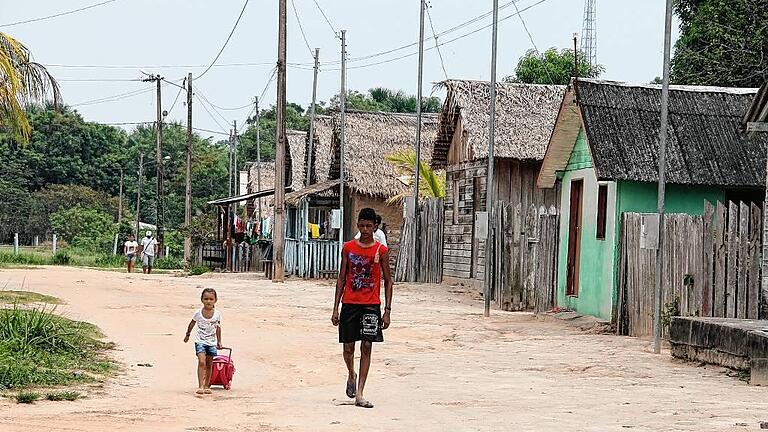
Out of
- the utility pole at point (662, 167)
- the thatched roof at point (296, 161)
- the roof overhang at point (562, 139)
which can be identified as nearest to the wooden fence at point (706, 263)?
the utility pole at point (662, 167)

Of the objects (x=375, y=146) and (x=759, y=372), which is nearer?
(x=759, y=372)

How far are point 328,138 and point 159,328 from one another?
27503 mm

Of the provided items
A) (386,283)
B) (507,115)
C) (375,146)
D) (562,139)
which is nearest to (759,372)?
(386,283)

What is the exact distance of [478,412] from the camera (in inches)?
407

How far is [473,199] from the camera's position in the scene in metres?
32.0

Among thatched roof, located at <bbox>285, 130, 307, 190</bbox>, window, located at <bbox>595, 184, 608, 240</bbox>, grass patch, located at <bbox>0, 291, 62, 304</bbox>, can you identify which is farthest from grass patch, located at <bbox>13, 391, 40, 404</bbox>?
thatched roof, located at <bbox>285, 130, 307, 190</bbox>

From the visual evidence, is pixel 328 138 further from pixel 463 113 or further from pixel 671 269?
pixel 671 269

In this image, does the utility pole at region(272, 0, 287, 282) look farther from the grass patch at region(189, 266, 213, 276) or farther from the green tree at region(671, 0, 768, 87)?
the green tree at region(671, 0, 768, 87)

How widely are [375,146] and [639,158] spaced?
70.5ft

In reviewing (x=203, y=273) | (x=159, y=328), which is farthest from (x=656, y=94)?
(x=203, y=273)

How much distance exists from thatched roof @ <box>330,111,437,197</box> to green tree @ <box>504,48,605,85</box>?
5661 millimetres

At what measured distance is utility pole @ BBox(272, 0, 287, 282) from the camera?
108 feet

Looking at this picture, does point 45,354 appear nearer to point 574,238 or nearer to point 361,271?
point 361,271

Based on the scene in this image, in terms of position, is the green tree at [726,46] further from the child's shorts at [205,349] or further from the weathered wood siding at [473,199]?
the child's shorts at [205,349]
